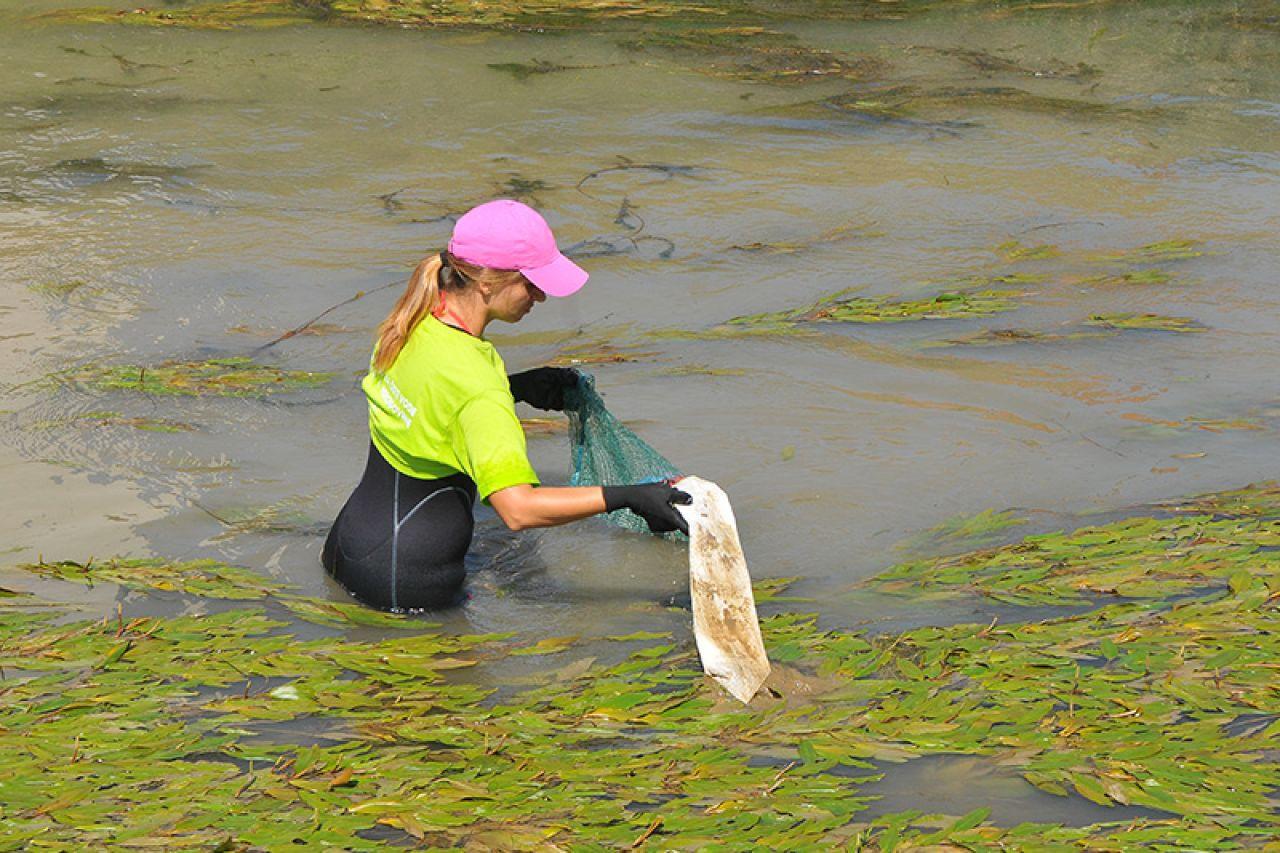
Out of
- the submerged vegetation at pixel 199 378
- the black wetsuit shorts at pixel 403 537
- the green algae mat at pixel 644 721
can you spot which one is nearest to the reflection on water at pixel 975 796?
the green algae mat at pixel 644 721

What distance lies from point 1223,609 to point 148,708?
2.96 meters

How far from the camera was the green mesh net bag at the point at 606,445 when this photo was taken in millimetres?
4680

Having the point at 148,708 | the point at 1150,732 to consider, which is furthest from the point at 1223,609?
the point at 148,708

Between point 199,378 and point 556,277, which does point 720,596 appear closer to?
point 556,277

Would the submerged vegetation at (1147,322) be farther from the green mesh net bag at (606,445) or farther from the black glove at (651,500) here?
the black glove at (651,500)

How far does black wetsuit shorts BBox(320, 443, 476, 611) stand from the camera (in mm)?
4230

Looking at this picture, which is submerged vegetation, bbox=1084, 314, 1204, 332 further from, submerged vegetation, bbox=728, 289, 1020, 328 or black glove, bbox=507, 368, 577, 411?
black glove, bbox=507, 368, 577, 411

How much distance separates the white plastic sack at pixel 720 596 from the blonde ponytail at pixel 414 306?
2.82ft

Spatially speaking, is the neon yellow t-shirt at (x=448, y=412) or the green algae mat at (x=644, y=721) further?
the neon yellow t-shirt at (x=448, y=412)

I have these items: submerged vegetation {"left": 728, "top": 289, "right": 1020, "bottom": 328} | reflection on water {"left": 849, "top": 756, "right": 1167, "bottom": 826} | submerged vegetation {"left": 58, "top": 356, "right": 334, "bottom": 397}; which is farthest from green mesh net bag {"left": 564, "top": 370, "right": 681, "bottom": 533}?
submerged vegetation {"left": 728, "top": 289, "right": 1020, "bottom": 328}

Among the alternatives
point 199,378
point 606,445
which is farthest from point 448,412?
point 199,378

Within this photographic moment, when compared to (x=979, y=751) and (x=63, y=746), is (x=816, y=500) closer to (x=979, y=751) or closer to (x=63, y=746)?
(x=979, y=751)

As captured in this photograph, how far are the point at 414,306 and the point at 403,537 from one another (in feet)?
2.46

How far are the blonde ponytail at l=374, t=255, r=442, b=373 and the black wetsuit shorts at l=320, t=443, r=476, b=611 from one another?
1.46 feet
